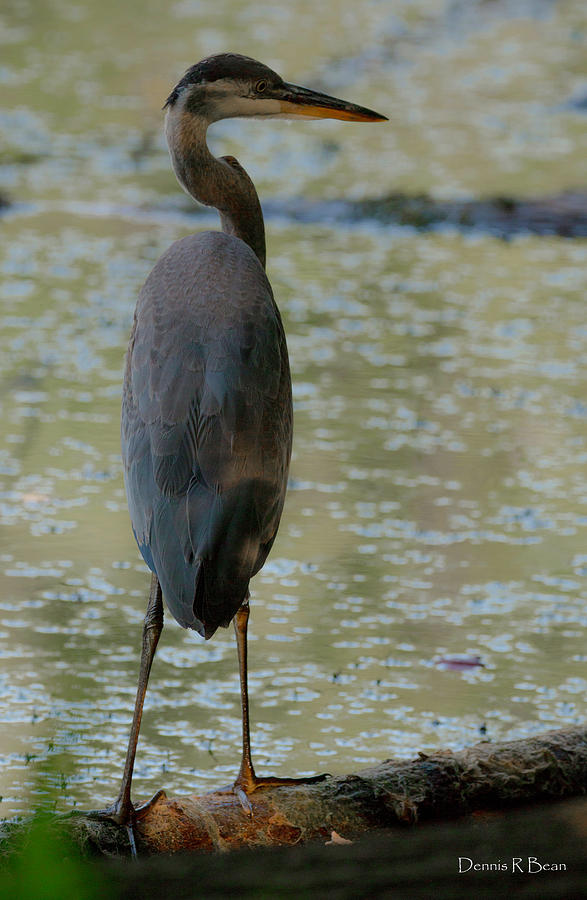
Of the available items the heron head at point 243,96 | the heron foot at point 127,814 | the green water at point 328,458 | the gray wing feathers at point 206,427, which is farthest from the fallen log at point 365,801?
the heron head at point 243,96

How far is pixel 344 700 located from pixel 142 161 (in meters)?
7.83

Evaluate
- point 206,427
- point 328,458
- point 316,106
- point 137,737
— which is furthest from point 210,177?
point 328,458

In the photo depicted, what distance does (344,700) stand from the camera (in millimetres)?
4137

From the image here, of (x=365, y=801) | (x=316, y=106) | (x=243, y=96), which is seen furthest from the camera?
(x=316, y=106)

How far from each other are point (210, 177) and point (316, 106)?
47 centimetres

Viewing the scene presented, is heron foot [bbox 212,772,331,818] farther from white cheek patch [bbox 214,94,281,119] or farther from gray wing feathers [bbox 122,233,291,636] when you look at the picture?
white cheek patch [bbox 214,94,281,119]

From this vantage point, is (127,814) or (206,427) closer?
(127,814)

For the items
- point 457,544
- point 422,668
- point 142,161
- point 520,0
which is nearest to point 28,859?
point 422,668

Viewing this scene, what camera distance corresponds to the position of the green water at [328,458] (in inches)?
159

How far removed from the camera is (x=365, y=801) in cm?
306

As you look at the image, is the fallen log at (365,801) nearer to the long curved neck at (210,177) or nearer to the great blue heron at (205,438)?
the great blue heron at (205,438)

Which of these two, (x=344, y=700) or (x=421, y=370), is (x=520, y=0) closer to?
(x=421, y=370)

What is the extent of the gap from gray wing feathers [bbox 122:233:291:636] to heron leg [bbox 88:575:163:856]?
0.20 metres

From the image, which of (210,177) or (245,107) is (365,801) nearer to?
(210,177)
